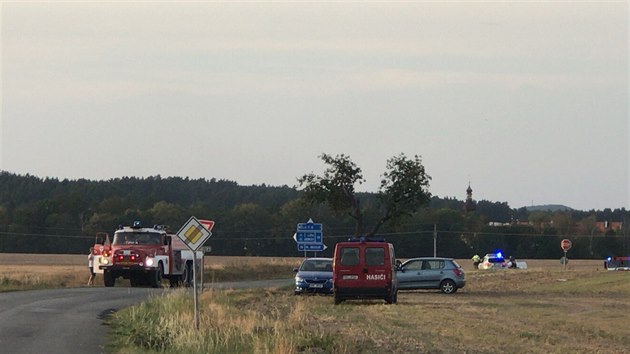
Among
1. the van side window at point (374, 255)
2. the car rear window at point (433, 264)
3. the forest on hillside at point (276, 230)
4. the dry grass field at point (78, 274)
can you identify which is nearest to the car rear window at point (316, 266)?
the car rear window at point (433, 264)

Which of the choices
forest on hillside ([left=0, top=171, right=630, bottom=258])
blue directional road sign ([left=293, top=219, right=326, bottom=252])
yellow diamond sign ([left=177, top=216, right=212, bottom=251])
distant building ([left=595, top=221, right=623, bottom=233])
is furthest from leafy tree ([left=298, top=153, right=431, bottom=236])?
distant building ([left=595, top=221, right=623, bottom=233])

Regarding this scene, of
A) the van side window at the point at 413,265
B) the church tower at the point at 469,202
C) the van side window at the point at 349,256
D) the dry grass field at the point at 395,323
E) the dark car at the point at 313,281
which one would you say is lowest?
the dry grass field at the point at 395,323

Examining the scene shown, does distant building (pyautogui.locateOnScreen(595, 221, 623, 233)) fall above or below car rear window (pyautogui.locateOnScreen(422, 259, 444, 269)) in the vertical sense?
above

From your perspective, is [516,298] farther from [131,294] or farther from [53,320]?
[53,320]

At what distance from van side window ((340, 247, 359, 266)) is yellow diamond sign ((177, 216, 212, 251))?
895 cm

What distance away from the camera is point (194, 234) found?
2706cm

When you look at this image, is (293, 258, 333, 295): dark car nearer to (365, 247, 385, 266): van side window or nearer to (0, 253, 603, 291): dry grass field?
(365, 247, 385, 266): van side window

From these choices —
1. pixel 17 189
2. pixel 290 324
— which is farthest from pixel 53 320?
pixel 17 189

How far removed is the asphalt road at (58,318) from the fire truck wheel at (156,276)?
1397 mm

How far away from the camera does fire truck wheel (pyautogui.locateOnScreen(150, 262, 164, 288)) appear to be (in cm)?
4528

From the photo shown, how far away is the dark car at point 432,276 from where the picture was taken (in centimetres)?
4444

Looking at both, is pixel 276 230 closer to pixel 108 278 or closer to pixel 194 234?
pixel 108 278

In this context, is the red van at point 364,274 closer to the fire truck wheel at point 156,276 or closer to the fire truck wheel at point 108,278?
the fire truck wheel at point 156,276

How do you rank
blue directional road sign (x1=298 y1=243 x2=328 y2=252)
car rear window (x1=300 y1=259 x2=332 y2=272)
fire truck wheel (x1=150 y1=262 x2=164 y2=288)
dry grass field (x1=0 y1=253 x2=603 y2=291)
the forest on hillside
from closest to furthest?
car rear window (x1=300 y1=259 x2=332 y2=272)
fire truck wheel (x1=150 y1=262 x2=164 y2=288)
dry grass field (x1=0 y1=253 x2=603 y2=291)
blue directional road sign (x1=298 y1=243 x2=328 y2=252)
the forest on hillside
